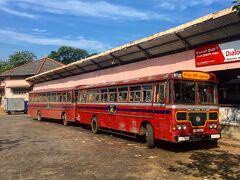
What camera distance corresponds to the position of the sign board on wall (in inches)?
590

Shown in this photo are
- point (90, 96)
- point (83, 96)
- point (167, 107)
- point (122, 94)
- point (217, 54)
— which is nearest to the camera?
point (167, 107)

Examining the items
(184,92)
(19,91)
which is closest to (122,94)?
(184,92)

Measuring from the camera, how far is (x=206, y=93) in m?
12.6

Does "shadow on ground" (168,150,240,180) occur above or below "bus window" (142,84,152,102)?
below

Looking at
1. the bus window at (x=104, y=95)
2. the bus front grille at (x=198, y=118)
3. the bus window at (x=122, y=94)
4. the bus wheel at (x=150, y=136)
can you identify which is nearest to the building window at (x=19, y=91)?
the bus window at (x=104, y=95)

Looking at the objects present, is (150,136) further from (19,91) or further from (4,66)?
(4,66)

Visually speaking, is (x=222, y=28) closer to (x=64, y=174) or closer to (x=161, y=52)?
(x=161, y=52)

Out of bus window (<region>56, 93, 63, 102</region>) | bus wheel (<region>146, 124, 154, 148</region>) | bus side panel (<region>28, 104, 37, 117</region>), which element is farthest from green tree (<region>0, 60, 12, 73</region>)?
bus wheel (<region>146, 124, 154, 148</region>)

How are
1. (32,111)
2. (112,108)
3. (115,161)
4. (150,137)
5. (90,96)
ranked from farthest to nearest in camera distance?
(32,111) → (90,96) → (112,108) → (150,137) → (115,161)

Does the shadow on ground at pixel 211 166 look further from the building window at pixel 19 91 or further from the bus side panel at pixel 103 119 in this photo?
the building window at pixel 19 91

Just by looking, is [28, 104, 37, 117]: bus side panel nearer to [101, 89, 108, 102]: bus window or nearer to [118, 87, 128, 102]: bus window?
[101, 89, 108, 102]: bus window

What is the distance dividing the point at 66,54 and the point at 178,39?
95064 millimetres

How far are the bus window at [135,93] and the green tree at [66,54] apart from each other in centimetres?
9647

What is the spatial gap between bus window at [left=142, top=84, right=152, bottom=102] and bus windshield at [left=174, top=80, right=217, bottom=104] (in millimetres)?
1567
